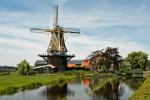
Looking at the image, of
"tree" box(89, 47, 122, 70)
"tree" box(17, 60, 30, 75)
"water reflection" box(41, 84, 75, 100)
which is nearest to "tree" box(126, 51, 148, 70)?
"tree" box(89, 47, 122, 70)

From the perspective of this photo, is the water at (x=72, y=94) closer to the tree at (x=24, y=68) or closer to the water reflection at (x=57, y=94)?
the water reflection at (x=57, y=94)

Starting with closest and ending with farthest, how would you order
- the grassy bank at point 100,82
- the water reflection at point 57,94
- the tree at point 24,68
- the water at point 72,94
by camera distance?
the water at point 72,94, the water reflection at point 57,94, the grassy bank at point 100,82, the tree at point 24,68

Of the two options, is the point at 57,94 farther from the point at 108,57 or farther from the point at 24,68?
the point at 108,57

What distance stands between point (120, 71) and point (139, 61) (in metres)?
26.5

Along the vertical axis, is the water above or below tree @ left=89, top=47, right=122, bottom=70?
below

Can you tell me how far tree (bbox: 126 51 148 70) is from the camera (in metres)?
138

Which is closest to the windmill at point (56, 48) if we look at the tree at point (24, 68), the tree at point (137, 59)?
the tree at point (24, 68)

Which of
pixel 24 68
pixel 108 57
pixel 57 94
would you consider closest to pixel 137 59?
pixel 108 57

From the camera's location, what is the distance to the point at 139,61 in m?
138

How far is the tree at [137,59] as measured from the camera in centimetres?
13816

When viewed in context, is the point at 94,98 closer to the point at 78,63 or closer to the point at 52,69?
the point at 52,69

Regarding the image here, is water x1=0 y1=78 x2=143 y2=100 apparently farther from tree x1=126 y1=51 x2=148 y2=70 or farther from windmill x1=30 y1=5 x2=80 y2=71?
tree x1=126 y1=51 x2=148 y2=70

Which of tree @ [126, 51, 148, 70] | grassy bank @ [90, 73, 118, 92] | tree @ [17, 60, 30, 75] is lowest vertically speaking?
grassy bank @ [90, 73, 118, 92]

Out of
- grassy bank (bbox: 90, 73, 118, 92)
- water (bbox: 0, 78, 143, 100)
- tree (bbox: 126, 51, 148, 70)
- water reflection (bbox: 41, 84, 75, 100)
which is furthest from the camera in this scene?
tree (bbox: 126, 51, 148, 70)
